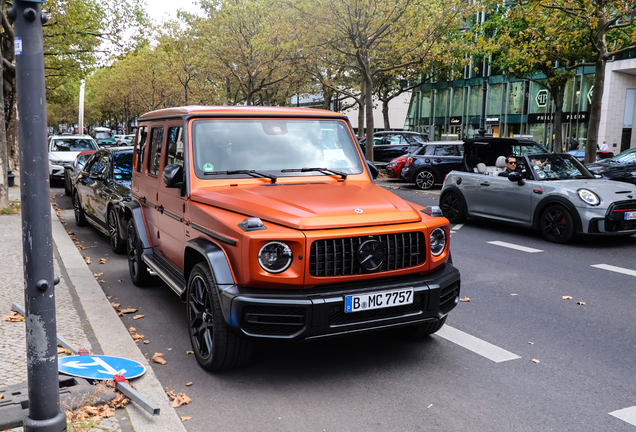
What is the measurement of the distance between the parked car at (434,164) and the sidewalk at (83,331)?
13805mm

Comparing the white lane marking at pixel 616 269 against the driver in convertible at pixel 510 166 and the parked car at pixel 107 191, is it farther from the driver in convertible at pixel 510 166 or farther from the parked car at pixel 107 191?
the parked car at pixel 107 191

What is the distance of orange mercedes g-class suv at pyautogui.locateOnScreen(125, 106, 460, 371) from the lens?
3852 mm

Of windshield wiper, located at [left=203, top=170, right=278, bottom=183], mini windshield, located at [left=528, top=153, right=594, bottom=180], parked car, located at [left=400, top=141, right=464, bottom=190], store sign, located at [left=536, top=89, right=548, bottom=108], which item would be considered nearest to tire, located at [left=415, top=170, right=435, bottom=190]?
parked car, located at [left=400, top=141, right=464, bottom=190]

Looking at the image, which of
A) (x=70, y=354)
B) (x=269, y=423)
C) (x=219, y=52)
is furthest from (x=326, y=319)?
(x=219, y=52)

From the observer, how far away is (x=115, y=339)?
491cm

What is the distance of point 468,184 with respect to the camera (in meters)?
11.6

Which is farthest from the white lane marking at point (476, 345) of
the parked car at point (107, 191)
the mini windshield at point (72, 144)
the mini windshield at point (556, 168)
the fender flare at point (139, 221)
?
the mini windshield at point (72, 144)

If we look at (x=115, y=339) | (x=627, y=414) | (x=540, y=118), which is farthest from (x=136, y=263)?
(x=540, y=118)

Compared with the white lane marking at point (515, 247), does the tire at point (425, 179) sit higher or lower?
higher

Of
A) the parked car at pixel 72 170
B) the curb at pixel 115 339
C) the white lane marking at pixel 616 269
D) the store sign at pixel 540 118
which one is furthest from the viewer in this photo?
the store sign at pixel 540 118

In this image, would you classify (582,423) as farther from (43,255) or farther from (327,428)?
(43,255)

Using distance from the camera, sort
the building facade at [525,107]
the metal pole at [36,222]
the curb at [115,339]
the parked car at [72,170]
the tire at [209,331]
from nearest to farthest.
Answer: the metal pole at [36,222], the curb at [115,339], the tire at [209,331], the parked car at [72,170], the building facade at [525,107]

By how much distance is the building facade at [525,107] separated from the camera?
3516 centimetres

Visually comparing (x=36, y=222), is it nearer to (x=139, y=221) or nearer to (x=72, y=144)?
(x=139, y=221)
